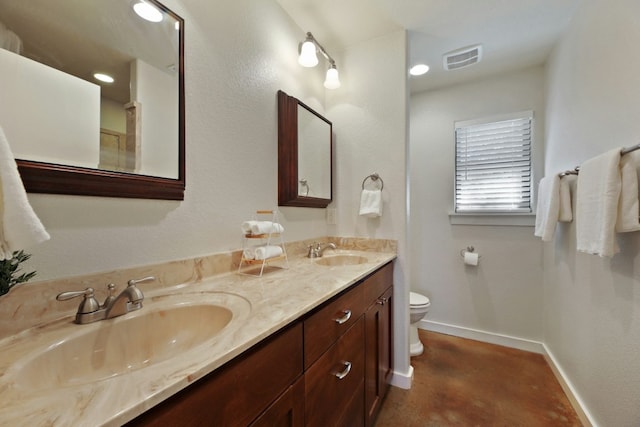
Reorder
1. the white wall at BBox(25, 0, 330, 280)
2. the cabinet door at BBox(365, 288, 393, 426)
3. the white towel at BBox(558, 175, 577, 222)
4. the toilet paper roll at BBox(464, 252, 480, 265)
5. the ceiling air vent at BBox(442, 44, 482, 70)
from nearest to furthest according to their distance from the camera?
1. the white wall at BBox(25, 0, 330, 280)
2. the cabinet door at BBox(365, 288, 393, 426)
3. the white towel at BBox(558, 175, 577, 222)
4. the ceiling air vent at BBox(442, 44, 482, 70)
5. the toilet paper roll at BBox(464, 252, 480, 265)

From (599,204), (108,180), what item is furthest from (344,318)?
(599,204)

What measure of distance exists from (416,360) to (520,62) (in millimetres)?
2539

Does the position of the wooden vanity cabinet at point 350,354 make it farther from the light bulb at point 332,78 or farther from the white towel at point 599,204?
the light bulb at point 332,78

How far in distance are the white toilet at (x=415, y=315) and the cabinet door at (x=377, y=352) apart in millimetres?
388

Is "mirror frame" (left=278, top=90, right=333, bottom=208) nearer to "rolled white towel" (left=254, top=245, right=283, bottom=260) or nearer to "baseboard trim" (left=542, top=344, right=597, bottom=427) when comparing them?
"rolled white towel" (left=254, top=245, right=283, bottom=260)

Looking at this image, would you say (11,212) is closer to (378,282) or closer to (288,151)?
(288,151)

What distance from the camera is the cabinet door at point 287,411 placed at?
0.61 meters

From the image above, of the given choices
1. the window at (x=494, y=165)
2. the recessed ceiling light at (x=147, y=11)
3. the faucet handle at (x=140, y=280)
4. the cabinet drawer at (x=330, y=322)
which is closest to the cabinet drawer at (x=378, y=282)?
the cabinet drawer at (x=330, y=322)

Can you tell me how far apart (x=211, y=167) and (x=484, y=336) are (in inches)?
103

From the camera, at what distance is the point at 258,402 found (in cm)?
59

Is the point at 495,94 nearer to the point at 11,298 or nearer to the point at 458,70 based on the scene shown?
the point at 458,70

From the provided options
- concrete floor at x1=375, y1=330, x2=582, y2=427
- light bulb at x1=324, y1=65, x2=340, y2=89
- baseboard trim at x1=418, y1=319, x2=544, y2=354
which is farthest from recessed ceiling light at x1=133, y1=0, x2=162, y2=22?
baseboard trim at x1=418, y1=319, x2=544, y2=354

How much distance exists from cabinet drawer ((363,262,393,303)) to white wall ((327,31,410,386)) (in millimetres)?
137

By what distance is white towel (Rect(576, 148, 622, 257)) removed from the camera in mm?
1062
